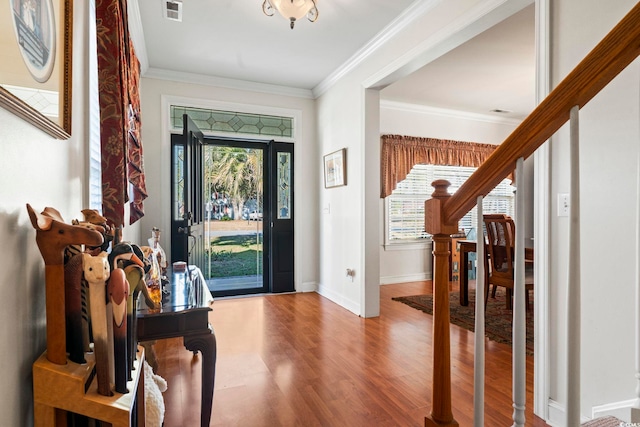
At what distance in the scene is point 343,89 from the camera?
4.02 meters

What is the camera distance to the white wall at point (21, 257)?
73cm

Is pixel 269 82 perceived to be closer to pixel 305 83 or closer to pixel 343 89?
pixel 305 83

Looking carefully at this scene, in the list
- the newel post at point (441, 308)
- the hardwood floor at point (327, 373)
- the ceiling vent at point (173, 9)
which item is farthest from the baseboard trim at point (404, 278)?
the newel post at point (441, 308)

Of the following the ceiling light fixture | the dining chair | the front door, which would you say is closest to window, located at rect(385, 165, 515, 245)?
the dining chair

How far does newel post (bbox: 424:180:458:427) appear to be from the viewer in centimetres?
106

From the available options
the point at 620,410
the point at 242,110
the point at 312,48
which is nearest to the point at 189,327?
the point at 620,410

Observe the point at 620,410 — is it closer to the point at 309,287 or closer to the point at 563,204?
the point at 563,204

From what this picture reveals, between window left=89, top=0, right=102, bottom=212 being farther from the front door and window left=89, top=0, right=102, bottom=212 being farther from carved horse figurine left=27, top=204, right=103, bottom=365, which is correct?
the front door

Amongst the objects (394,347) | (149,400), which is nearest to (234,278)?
(394,347)

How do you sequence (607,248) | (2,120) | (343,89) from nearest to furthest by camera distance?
(2,120)
(607,248)
(343,89)

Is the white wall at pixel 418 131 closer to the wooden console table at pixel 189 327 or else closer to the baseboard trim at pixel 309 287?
the baseboard trim at pixel 309 287

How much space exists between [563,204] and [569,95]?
1.27m

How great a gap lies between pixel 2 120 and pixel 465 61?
153 inches

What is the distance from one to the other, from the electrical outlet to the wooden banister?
112 cm
